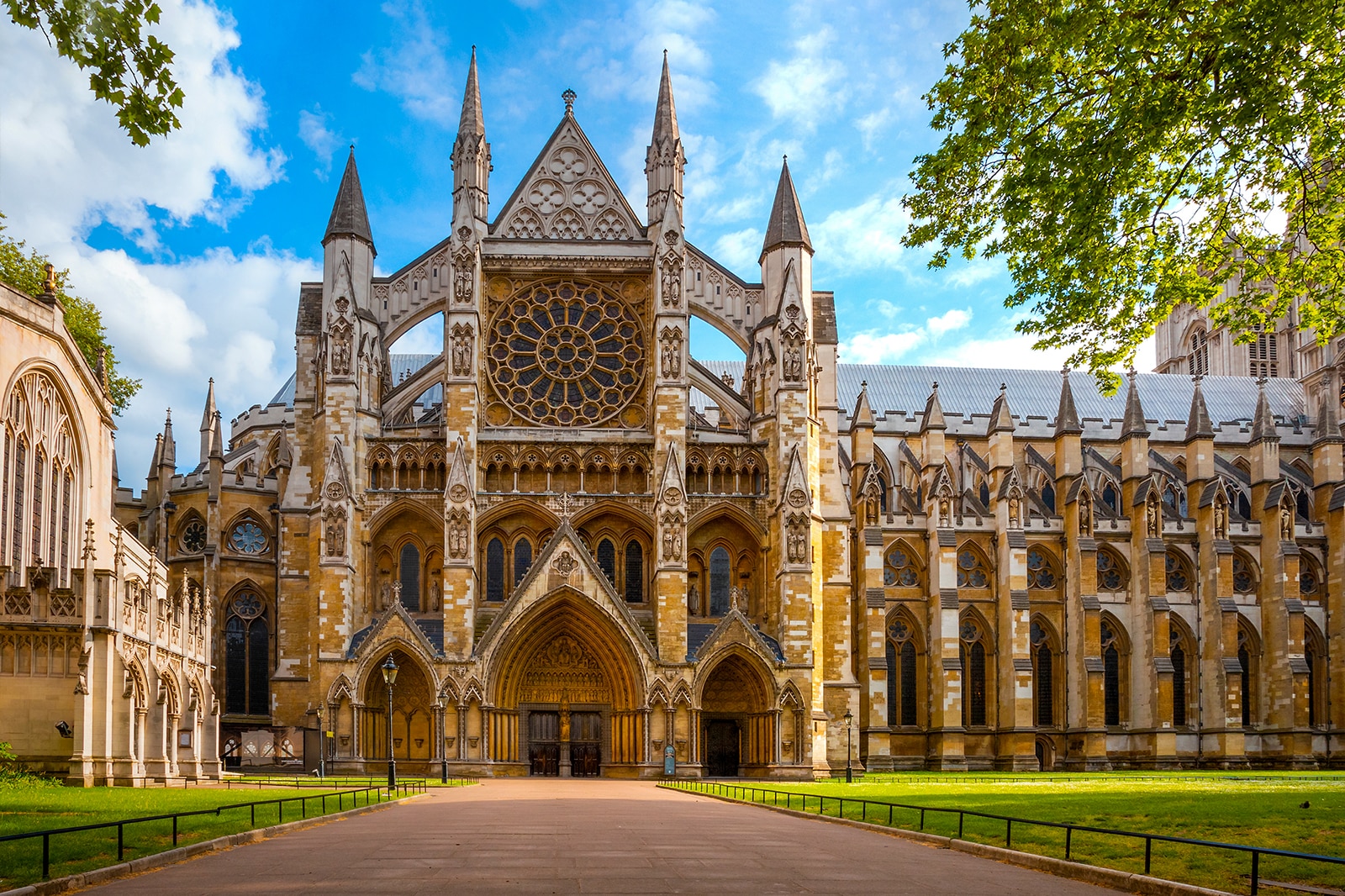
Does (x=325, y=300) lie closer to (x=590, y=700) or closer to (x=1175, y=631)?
(x=590, y=700)

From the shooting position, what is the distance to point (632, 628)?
141 ft

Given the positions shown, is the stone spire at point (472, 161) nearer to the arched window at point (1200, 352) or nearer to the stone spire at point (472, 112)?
the stone spire at point (472, 112)

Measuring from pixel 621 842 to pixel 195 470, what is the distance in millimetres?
40160

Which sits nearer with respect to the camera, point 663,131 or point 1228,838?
point 1228,838

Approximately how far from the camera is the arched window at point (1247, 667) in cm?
5850

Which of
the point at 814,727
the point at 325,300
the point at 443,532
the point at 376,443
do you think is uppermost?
the point at 325,300

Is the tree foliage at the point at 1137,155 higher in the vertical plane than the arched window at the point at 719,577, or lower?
higher

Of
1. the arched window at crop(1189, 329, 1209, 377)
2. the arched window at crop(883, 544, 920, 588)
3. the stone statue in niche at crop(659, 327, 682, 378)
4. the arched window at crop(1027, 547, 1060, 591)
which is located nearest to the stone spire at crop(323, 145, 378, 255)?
the stone statue in niche at crop(659, 327, 682, 378)

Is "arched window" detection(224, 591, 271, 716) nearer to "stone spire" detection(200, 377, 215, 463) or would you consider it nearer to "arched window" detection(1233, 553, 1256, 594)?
"stone spire" detection(200, 377, 215, 463)

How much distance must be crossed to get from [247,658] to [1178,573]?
133 feet

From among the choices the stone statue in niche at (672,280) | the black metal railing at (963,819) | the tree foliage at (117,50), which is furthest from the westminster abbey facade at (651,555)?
the tree foliage at (117,50)

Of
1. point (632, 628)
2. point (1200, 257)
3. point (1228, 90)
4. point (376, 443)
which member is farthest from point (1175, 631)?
point (1228, 90)

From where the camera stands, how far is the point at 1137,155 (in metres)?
18.2

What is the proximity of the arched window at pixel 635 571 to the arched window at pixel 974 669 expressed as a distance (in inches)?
681
